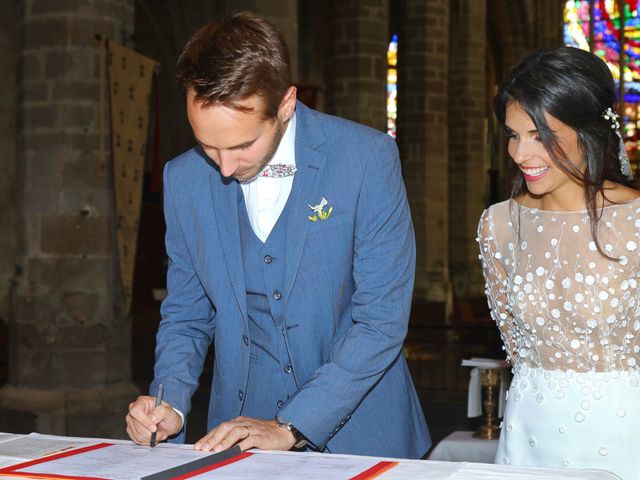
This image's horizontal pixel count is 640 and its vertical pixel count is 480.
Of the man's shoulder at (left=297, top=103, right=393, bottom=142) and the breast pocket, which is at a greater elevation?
the man's shoulder at (left=297, top=103, right=393, bottom=142)

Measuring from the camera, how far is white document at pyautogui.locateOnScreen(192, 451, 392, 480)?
1.75 m

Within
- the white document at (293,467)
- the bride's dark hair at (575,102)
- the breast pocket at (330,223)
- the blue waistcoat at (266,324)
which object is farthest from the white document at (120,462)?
the bride's dark hair at (575,102)

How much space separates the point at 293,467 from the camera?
1.83 metres

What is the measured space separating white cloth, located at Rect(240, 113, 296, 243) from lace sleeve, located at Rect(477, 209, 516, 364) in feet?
1.94

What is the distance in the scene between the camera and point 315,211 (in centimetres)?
237

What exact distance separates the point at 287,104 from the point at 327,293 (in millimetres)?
466

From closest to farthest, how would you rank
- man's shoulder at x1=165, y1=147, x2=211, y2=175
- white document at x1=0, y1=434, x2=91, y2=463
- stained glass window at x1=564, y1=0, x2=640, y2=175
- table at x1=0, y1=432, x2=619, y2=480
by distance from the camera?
table at x1=0, y1=432, x2=619, y2=480 → white document at x1=0, y1=434, x2=91, y2=463 → man's shoulder at x1=165, y1=147, x2=211, y2=175 → stained glass window at x1=564, y1=0, x2=640, y2=175

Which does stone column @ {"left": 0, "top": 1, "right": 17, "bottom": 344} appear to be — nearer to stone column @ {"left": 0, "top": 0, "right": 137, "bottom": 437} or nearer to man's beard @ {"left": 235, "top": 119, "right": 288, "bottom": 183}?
stone column @ {"left": 0, "top": 0, "right": 137, "bottom": 437}

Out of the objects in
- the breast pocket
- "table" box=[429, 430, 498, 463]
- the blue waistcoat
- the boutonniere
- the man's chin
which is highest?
the man's chin

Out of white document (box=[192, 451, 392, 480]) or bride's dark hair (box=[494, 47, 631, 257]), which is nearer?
white document (box=[192, 451, 392, 480])

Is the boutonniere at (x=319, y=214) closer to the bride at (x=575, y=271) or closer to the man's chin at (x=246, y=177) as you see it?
the man's chin at (x=246, y=177)

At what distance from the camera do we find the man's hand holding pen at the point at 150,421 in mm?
2162

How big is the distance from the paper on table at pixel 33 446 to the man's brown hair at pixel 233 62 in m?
0.78

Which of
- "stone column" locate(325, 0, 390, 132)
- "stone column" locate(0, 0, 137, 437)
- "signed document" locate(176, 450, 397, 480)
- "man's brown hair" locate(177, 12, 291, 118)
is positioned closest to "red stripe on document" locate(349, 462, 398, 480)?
"signed document" locate(176, 450, 397, 480)
